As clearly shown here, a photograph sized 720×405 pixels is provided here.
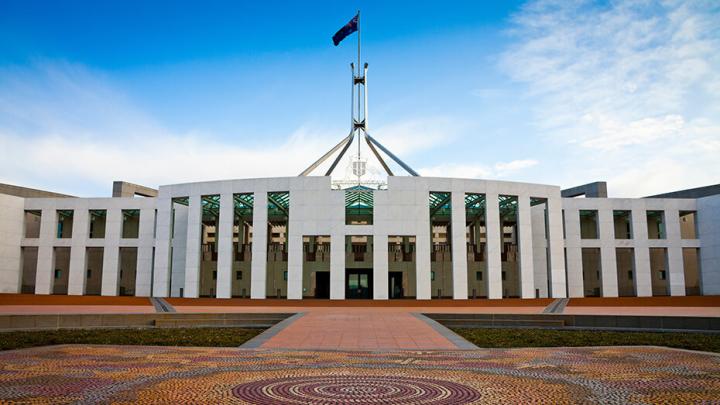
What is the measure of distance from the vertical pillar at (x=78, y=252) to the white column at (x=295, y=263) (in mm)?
19154

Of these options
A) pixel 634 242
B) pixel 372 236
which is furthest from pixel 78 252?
pixel 634 242

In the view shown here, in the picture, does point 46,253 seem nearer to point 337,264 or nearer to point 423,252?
point 337,264

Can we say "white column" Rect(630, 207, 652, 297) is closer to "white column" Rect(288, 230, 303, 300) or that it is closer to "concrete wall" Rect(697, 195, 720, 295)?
"concrete wall" Rect(697, 195, 720, 295)

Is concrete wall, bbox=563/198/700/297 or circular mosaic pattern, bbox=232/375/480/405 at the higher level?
concrete wall, bbox=563/198/700/297

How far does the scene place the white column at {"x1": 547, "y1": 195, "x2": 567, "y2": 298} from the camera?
3941 centimetres

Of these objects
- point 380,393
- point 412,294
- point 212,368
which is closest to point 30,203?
point 412,294

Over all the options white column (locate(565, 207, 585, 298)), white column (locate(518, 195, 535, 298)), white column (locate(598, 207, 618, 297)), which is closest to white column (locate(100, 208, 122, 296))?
white column (locate(518, 195, 535, 298))

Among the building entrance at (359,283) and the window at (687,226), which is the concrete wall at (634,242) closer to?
the window at (687,226)

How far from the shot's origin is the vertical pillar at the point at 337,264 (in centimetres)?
3584

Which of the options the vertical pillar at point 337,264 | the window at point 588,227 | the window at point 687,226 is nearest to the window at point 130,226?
the vertical pillar at point 337,264

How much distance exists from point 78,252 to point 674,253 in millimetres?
49058

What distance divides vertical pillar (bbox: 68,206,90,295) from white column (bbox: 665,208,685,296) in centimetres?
4786

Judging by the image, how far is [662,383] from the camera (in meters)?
8.41

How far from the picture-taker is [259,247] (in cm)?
3697
